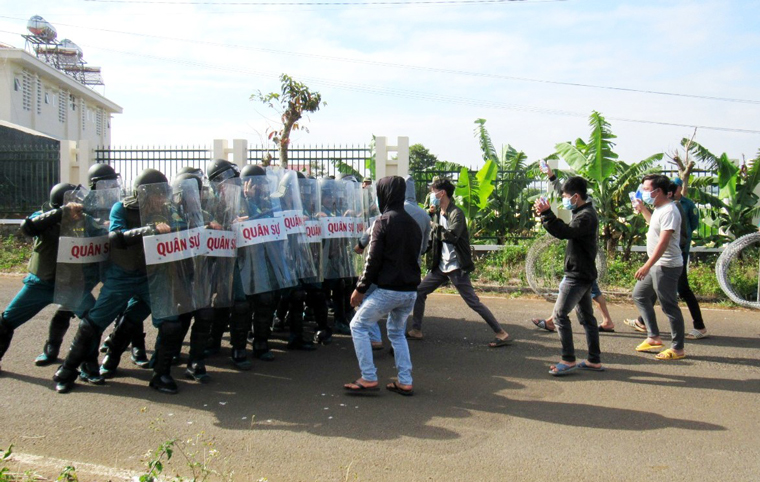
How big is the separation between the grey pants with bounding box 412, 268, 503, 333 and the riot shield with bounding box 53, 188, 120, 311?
3.22m

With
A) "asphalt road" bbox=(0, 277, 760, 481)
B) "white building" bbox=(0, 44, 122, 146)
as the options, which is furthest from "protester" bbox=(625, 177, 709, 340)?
"white building" bbox=(0, 44, 122, 146)

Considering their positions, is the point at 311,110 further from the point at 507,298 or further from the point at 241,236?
the point at 241,236

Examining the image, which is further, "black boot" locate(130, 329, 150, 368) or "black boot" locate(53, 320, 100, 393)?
"black boot" locate(130, 329, 150, 368)

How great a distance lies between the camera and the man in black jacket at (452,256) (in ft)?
23.1

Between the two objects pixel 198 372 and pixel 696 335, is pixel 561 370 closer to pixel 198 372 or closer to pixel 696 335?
pixel 696 335

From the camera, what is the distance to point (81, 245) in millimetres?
5570

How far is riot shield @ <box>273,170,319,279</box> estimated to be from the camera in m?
6.43

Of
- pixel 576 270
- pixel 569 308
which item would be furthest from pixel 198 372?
pixel 576 270

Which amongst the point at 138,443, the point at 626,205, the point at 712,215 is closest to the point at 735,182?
Answer: the point at 712,215

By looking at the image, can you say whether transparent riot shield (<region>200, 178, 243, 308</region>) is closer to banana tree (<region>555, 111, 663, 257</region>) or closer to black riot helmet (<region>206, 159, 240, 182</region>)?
black riot helmet (<region>206, 159, 240, 182</region>)

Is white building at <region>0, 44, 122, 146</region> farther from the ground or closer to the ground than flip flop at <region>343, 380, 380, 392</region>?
farther from the ground

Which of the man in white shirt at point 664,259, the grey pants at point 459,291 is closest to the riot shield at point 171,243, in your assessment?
the grey pants at point 459,291

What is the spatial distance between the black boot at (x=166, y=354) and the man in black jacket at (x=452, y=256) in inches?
113

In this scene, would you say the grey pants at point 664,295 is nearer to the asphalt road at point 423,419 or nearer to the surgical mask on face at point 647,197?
the asphalt road at point 423,419
